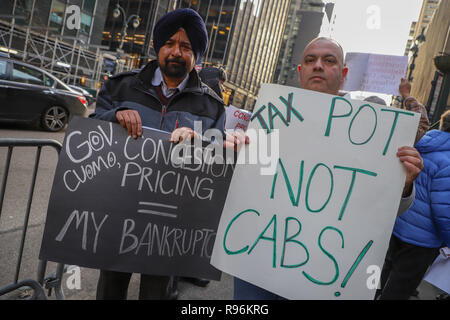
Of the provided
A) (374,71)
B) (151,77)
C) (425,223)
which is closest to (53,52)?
(151,77)

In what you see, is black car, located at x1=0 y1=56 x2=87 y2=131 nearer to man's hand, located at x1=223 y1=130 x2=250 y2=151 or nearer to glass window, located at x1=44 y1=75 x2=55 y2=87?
glass window, located at x1=44 y1=75 x2=55 y2=87

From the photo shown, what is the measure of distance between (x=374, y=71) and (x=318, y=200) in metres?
1.74

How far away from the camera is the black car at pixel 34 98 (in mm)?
6922

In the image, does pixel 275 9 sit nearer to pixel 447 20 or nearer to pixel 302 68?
pixel 447 20

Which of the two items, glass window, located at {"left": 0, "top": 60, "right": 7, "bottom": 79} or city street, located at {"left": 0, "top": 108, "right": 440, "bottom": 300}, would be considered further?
glass window, located at {"left": 0, "top": 60, "right": 7, "bottom": 79}

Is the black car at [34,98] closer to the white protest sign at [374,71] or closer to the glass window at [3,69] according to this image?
the glass window at [3,69]

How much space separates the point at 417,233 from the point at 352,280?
1.35 m

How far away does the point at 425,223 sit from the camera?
7.15 feet

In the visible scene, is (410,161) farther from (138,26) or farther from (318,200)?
(138,26)

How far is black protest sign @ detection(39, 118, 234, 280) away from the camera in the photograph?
1546 mm

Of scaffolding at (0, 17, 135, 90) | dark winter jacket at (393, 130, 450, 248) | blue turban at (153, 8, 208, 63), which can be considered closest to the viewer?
blue turban at (153, 8, 208, 63)

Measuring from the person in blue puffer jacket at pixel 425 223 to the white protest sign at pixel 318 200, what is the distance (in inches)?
43.7

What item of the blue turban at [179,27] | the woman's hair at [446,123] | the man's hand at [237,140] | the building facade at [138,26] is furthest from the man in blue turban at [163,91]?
the building facade at [138,26]

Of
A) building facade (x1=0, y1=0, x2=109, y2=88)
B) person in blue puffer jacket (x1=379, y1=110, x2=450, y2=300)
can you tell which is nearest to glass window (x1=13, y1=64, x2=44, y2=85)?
person in blue puffer jacket (x1=379, y1=110, x2=450, y2=300)
